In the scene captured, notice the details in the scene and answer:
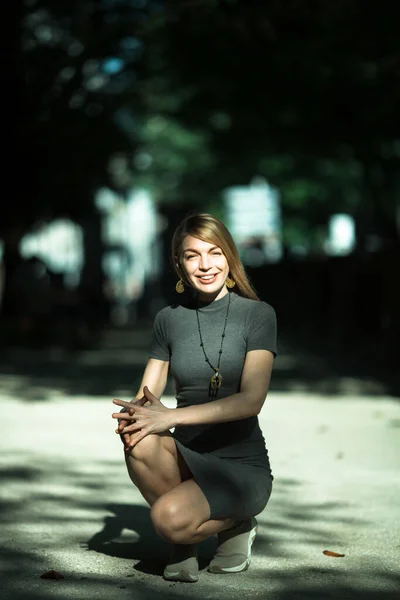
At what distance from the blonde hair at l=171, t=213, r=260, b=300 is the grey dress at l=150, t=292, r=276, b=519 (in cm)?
7

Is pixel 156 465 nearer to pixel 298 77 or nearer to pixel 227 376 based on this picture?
pixel 227 376

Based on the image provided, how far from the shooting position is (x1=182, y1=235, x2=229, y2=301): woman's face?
487cm

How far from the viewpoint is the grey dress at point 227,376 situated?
4.83 meters

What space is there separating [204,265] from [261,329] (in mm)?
314

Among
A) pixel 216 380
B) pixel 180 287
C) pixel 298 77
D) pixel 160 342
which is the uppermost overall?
pixel 298 77

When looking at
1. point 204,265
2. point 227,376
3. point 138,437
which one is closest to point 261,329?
point 227,376

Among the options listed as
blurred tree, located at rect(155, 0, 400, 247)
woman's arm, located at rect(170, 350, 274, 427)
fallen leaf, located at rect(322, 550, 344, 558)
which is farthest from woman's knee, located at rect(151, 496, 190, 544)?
blurred tree, located at rect(155, 0, 400, 247)

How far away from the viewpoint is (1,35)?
20.0 m

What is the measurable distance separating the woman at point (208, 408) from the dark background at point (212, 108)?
8704 mm

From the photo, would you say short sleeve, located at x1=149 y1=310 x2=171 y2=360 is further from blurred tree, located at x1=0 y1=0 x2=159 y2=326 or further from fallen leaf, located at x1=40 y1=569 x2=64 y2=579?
blurred tree, located at x1=0 y1=0 x2=159 y2=326

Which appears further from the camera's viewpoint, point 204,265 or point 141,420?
point 204,265

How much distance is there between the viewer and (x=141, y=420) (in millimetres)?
4480

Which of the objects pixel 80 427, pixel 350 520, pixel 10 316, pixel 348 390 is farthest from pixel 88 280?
pixel 350 520

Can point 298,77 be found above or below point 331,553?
above
